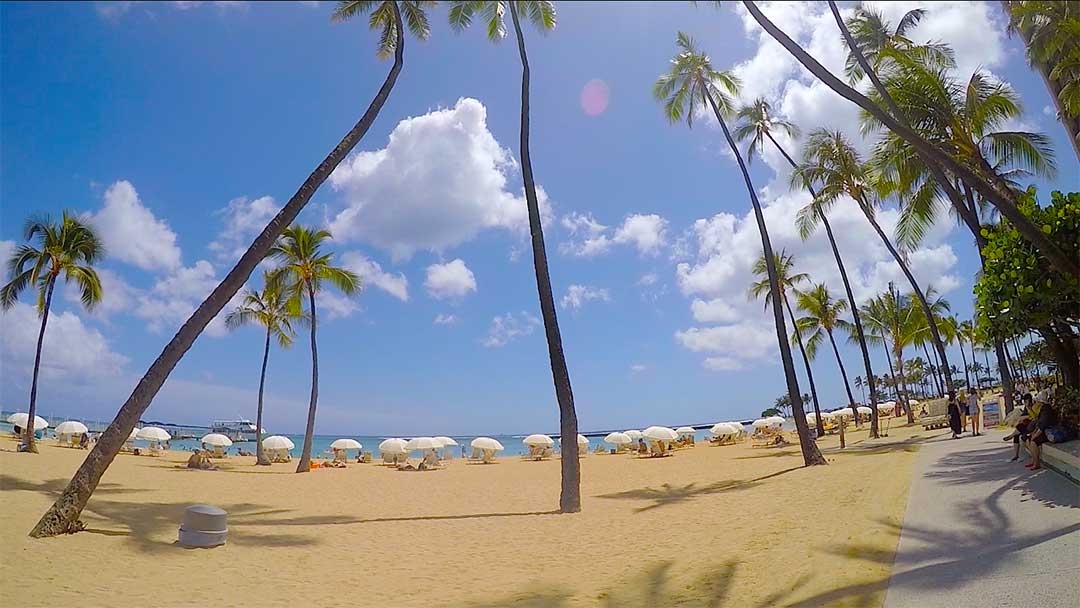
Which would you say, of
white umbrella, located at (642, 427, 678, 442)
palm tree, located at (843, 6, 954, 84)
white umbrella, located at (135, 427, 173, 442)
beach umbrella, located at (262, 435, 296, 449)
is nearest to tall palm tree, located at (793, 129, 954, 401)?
palm tree, located at (843, 6, 954, 84)

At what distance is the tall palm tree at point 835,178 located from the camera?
86.6 ft

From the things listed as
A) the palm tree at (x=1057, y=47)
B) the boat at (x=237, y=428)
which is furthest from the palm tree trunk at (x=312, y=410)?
A: the boat at (x=237, y=428)

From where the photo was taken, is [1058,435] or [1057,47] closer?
[1058,435]

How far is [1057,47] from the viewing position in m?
12.2

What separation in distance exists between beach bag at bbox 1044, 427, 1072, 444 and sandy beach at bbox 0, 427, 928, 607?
2.36 metres

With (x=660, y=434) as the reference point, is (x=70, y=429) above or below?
above

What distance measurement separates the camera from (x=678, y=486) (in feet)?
55.8

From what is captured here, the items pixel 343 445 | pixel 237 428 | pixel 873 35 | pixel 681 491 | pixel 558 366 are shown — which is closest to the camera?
pixel 558 366

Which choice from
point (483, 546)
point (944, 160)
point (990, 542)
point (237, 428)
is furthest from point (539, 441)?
point (237, 428)

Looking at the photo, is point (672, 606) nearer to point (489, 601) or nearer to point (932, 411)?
point (489, 601)

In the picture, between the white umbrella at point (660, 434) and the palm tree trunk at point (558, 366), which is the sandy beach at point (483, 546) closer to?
the palm tree trunk at point (558, 366)

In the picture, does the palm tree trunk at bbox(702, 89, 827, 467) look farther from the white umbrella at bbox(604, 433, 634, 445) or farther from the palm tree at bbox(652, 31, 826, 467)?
the white umbrella at bbox(604, 433, 634, 445)

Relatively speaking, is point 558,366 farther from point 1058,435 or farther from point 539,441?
point 539,441

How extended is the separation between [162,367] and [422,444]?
1934cm
